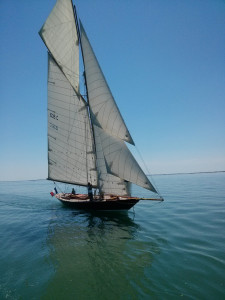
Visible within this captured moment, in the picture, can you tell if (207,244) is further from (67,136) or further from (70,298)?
(67,136)

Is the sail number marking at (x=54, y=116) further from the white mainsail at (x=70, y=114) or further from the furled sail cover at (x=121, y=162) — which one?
the furled sail cover at (x=121, y=162)

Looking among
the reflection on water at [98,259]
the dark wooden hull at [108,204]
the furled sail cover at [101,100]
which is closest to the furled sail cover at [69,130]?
the dark wooden hull at [108,204]

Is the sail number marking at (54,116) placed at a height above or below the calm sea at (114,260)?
above

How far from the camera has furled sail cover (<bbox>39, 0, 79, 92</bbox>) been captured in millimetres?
20188

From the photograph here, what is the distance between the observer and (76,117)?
20172 millimetres

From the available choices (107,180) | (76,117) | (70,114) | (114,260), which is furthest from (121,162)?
(70,114)

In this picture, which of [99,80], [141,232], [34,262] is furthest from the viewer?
[99,80]

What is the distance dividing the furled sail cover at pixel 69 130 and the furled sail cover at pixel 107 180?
3.13 metres

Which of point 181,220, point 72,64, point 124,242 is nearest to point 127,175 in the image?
point 124,242

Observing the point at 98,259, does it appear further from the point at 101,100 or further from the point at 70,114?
the point at 70,114

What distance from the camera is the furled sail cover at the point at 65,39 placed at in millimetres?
20188

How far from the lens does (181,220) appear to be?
1596 centimetres

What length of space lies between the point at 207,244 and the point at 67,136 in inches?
680

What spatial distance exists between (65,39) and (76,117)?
9.90 metres
